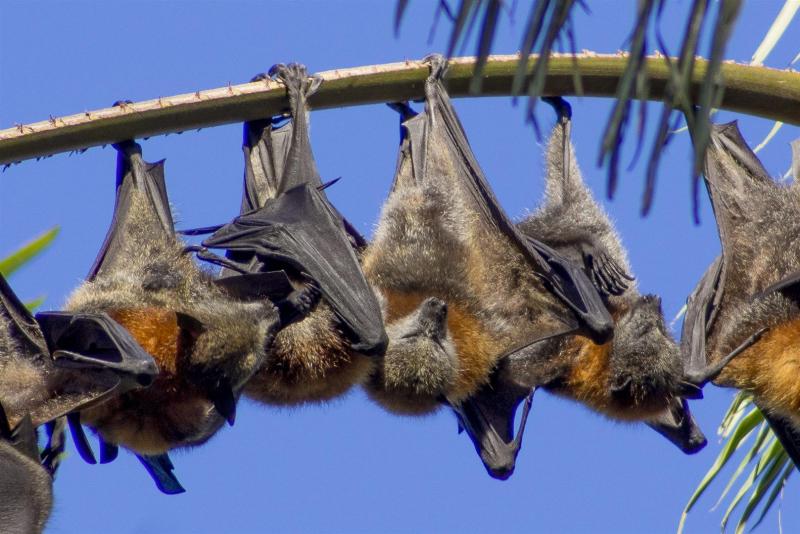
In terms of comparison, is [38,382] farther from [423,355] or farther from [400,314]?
[400,314]

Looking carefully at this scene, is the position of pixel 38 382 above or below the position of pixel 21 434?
above

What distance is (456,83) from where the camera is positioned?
23.0ft

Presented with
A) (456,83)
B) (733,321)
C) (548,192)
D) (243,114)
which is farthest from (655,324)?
(243,114)

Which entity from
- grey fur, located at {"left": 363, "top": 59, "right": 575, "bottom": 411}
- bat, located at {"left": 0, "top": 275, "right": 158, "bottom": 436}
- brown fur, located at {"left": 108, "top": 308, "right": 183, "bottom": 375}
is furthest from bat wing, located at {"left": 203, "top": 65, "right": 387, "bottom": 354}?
bat, located at {"left": 0, "top": 275, "right": 158, "bottom": 436}

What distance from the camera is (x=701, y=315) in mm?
7043

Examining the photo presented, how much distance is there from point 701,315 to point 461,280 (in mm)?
1597

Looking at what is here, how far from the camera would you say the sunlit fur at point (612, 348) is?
752cm

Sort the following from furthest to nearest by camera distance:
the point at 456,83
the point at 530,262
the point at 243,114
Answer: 1. the point at 530,262
2. the point at 456,83
3. the point at 243,114

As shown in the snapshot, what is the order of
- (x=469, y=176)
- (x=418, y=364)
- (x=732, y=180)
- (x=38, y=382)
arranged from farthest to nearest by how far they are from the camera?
(x=469, y=176), (x=732, y=180), (x=418, y=364), (x=38, y=382)

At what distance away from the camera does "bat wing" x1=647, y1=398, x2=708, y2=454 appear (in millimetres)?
8086

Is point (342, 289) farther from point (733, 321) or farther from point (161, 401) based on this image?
point (733, 321)

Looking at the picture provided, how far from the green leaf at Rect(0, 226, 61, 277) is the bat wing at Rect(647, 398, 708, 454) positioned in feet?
13.5

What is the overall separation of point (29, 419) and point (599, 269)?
3737 mm

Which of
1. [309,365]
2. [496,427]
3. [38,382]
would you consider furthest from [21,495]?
[496,427]
